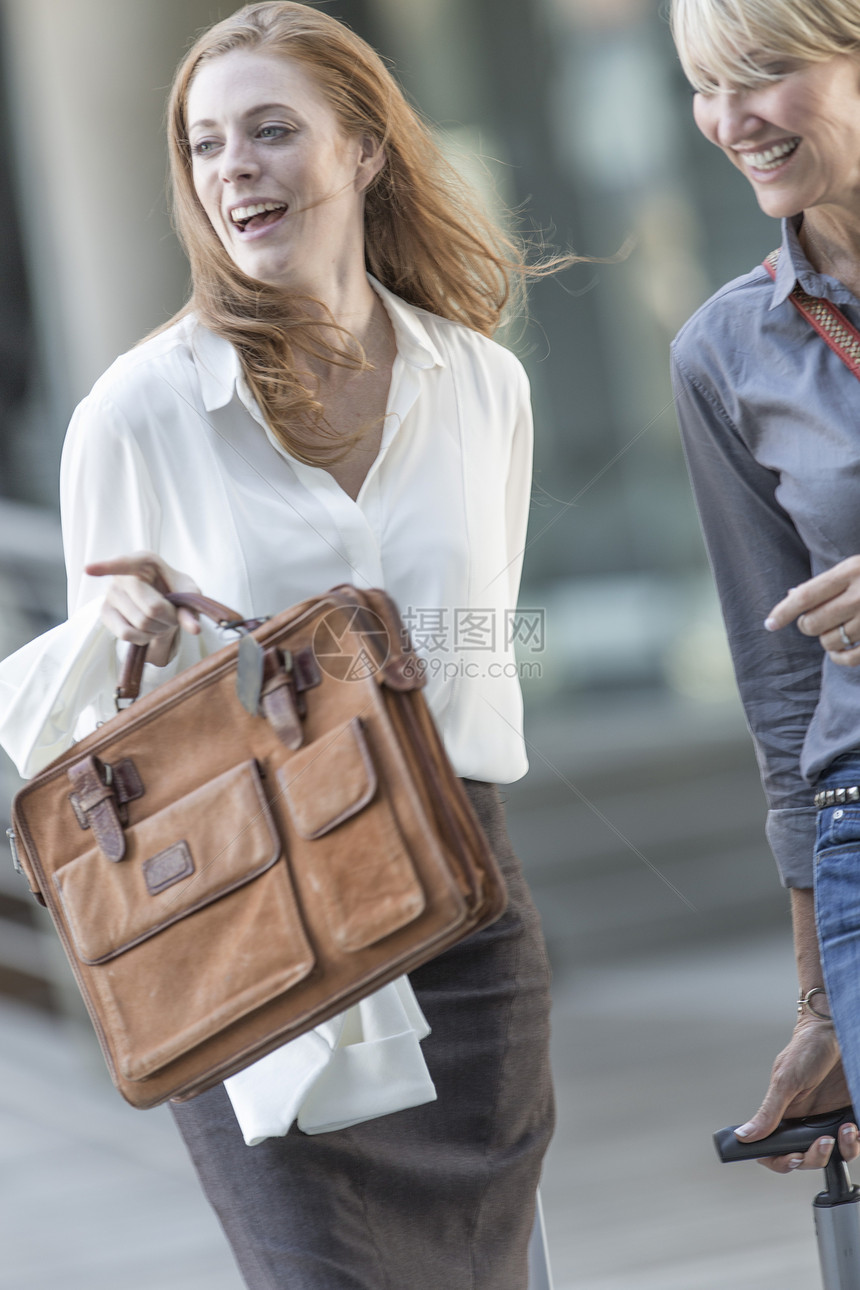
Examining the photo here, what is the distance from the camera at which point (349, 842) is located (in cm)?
117

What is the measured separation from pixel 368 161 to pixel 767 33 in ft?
1.78

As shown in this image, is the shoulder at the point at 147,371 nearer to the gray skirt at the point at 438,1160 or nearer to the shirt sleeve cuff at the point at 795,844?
the gray skirt at the point at 438,1160

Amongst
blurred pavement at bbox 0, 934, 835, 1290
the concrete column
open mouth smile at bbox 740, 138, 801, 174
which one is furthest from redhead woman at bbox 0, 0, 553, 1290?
the concrete column

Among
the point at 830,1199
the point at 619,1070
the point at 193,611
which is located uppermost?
the point at 193,611

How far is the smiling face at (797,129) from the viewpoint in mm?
1206

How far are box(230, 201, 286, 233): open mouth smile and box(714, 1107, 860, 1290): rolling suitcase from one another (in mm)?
1021

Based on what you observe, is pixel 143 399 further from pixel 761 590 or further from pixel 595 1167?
pixel 595 1167

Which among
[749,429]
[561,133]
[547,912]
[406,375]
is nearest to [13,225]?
[561,133]

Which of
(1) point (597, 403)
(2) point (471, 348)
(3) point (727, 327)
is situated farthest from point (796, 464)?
(1) point (597, 403)

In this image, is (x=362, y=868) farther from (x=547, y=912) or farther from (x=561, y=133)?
(x=561, y=133)

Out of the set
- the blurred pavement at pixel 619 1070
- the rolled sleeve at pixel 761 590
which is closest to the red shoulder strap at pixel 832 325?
the rolled sleeve at pixel 761 590

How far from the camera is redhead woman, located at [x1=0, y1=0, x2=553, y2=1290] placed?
1379mm

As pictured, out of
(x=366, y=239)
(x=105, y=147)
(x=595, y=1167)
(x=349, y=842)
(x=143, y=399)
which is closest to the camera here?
(x=349, y=842)

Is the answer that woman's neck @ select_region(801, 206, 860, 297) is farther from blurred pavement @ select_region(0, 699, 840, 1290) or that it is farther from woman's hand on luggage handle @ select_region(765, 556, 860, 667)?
blurred pavement @ select_region(0, 699, 840, 1290)
